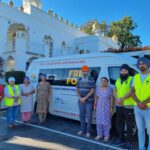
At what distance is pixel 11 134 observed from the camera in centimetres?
785

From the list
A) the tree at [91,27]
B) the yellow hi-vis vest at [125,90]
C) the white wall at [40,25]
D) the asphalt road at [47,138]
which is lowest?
the asphalt road at [47,138]

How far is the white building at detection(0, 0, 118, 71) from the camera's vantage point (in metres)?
23.8

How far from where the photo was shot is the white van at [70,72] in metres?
→ 7.72

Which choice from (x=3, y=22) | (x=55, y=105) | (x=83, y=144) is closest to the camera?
(x=83, y=144)

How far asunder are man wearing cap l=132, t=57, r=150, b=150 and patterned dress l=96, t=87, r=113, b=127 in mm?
1749

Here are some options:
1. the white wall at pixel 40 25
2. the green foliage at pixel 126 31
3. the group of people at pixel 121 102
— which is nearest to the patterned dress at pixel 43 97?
the group of people at pixel 121 102

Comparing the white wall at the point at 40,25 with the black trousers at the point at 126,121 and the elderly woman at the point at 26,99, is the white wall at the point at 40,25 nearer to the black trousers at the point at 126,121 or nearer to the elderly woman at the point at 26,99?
the elderly woman at the point at 26,99

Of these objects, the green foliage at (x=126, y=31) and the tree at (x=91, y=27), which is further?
the tree at (x=91, y=27)

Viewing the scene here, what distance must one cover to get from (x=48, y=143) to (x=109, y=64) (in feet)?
9.59

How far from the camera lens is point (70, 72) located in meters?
9.03

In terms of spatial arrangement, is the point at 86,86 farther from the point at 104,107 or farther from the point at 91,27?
the point at 91,27

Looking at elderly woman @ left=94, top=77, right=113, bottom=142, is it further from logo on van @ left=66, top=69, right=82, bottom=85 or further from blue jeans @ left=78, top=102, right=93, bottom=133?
logo on van @ left=66, top=69, right=82, bottom=85

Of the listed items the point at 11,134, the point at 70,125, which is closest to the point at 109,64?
the point at 70,125

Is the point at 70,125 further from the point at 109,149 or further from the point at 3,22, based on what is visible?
the point at 3,22
